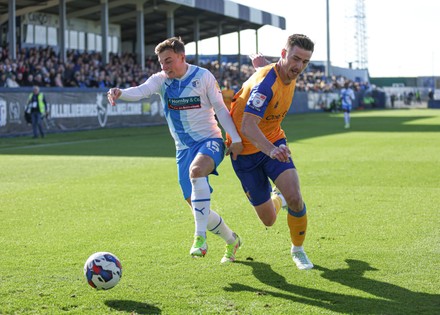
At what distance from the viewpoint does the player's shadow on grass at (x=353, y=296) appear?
5578 millimetres

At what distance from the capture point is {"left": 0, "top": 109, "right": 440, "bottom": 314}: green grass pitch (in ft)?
19.2

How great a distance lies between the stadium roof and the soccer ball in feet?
116

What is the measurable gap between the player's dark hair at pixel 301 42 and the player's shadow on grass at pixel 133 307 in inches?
99.8

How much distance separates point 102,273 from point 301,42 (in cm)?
254

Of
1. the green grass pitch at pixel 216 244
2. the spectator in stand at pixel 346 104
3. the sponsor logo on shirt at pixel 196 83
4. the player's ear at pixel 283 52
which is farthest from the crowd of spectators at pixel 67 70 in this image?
the player's ear at pixel 283 52

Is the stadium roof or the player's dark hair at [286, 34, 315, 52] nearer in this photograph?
the player's dark hair at [286, 34, 315, 52]

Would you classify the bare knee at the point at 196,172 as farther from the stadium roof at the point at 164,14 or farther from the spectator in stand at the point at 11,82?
the stadium roof at the point at 164,14

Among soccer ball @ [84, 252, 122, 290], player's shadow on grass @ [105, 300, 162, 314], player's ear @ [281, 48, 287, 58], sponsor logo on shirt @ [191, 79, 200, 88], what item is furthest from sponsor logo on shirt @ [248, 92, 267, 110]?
player's shadow on grass @ [105, 300, 162, 314]

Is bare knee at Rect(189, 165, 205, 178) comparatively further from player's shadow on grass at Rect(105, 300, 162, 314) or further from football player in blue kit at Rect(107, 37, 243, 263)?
player's shadow on grass at Rect(105, 300, 162, 314)

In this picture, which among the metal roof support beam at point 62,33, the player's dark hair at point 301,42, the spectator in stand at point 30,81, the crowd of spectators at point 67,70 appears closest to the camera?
the player's dark hair at point 301,42

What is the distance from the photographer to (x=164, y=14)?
55312 millimetres

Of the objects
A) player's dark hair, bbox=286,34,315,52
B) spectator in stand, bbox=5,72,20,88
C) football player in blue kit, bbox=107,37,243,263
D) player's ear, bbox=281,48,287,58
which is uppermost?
spectator in stand, bbox=5,72,20,88

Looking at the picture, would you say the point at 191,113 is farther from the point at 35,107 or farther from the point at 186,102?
the point at 35,107

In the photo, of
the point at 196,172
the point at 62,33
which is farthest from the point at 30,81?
the point at 196,172
